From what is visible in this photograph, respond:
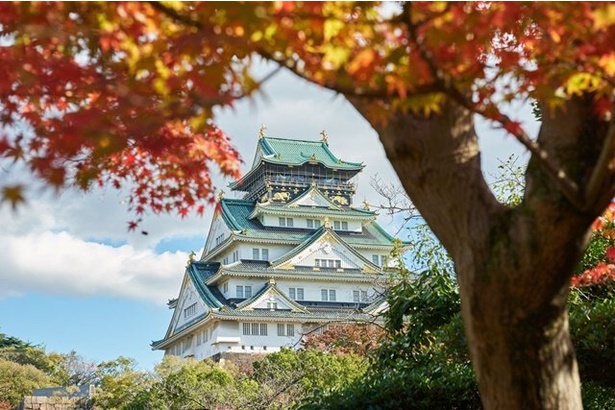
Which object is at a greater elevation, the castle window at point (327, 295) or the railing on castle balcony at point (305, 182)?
the railing on castle balcony at point (305, 182)

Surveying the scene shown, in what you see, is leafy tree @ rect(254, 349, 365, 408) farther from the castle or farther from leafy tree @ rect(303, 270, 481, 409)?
leafy tree @ rect(303, 270, 481, 409)

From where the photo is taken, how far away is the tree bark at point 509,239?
2.94 m

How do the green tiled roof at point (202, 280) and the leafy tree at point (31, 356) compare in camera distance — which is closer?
the green tiled roof at point (202, 280)

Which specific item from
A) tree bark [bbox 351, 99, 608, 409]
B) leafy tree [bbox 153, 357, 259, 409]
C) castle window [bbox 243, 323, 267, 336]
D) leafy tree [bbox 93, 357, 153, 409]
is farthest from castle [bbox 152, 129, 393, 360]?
tree bark [bbox 351, 99, 608, 409]

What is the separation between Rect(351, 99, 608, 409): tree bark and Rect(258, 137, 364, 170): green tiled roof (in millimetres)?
31937

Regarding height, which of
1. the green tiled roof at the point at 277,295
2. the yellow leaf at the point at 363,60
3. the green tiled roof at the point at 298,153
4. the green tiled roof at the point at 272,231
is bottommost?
the yellow leaf at the point at 363,60

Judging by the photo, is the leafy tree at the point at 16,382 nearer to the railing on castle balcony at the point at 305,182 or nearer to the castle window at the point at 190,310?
the castle window at the point at 190,310

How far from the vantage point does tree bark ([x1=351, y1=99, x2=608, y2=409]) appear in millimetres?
2938

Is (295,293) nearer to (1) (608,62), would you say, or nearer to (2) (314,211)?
(2) (314,211)

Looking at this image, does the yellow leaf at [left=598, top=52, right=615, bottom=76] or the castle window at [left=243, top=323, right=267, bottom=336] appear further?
the castle window at [left=243, top=323, right=267, bottom=336]

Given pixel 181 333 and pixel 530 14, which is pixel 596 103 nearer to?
pixel 530 14

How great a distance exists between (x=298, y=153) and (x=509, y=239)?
34495mm

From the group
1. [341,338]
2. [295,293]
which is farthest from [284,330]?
[341,338]

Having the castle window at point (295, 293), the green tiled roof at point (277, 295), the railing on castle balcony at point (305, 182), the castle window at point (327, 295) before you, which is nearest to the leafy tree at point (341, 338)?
the green tiled roof at point (277, 295)
